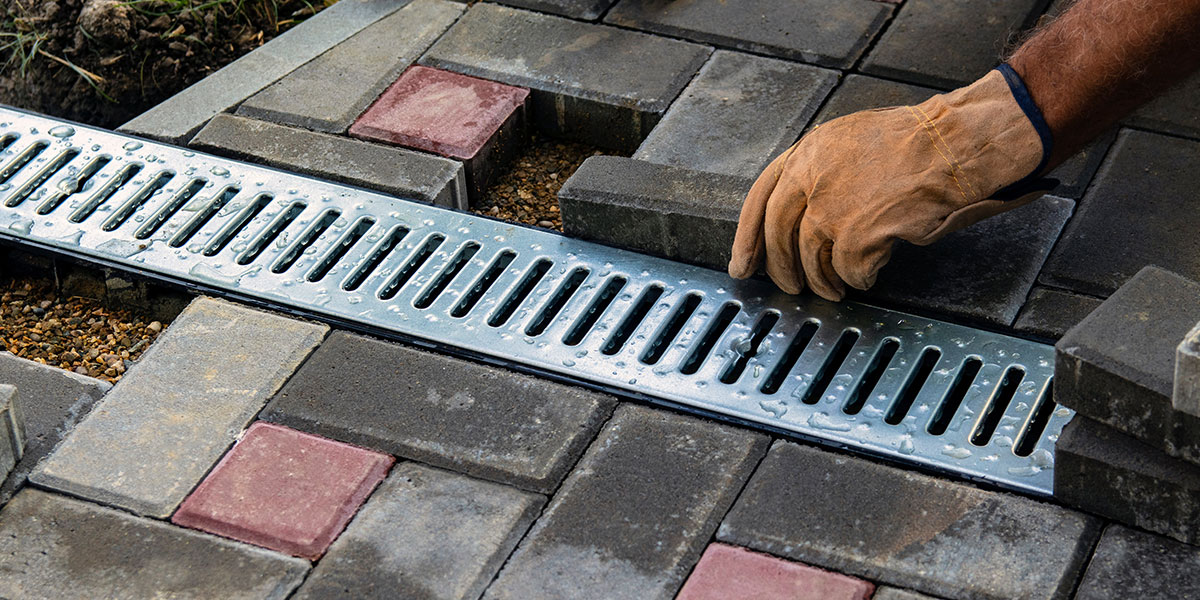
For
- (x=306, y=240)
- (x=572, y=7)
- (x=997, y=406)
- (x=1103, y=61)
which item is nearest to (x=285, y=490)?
(x=306, y=240)

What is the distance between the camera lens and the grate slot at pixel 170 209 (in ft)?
8.94

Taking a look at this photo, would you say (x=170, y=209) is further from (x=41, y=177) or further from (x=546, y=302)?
(x=546, y=302)

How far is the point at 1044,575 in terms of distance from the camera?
1928 millimetres

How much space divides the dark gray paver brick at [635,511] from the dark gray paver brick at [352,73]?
1.21 m

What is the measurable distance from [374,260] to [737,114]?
908 millimetres

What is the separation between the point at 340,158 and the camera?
114 inches

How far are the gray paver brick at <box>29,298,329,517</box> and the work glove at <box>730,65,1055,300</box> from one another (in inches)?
36.2

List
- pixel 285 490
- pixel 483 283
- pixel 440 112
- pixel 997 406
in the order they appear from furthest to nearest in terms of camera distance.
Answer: pixel 440 112
pixel 483 283
pixel 997 406
pixel 285 490

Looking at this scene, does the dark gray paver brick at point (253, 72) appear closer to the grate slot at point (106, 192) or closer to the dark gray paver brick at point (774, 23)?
the grate slot at point (106, 192)

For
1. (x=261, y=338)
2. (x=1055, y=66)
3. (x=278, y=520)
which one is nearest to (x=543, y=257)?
(x=261, y=338)

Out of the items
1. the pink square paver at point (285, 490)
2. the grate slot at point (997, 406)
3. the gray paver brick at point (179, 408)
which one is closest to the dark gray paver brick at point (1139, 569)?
the grate slot at point (997, 406)

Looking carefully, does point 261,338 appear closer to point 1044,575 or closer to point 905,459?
point 905,459

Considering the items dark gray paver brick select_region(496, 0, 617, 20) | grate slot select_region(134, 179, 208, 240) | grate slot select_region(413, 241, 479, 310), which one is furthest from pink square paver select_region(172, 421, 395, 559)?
dark gray paver brick select_region(496, 0, 617, 20)

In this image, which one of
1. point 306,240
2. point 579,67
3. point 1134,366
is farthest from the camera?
point 579,67
